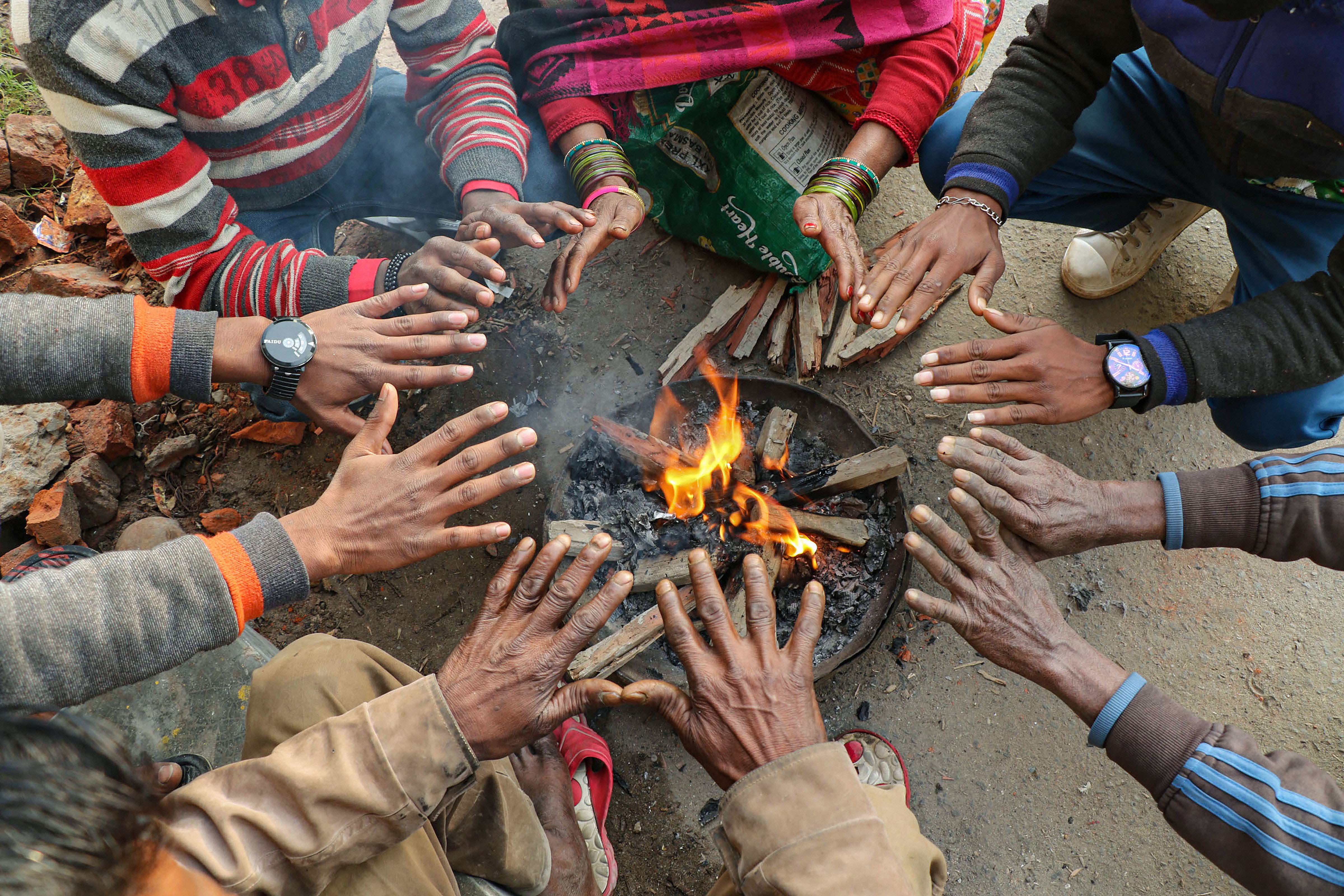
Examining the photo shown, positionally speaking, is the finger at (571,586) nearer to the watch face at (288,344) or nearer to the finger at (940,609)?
the finger at (940,609)

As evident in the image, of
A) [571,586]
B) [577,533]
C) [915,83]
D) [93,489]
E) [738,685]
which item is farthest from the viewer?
[93,489]

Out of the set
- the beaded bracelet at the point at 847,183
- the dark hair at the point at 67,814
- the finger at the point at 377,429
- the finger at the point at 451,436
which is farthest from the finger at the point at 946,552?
the dark hair at the point at 67,814

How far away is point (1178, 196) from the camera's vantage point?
328 cm

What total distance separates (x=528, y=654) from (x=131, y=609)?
1.05 m

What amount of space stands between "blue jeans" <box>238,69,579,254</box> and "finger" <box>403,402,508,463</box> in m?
1.62

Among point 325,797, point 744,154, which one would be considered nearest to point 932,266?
point 744,154

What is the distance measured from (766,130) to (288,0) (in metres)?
2.01

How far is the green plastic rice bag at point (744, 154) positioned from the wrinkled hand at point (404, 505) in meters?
1.98

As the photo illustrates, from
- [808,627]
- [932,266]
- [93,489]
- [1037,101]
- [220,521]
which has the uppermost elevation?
[1037,101]

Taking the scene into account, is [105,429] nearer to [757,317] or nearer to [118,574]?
[118,574]

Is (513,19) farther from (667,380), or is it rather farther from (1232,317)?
(1232,317)

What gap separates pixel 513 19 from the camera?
3467 mm

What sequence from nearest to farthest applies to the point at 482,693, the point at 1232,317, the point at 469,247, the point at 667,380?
1. the point at 482,693
2. the point at 1232,317
3. the point at 469,247
4. the point at 667,380

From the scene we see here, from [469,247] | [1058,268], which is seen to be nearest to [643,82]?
[469,247]
